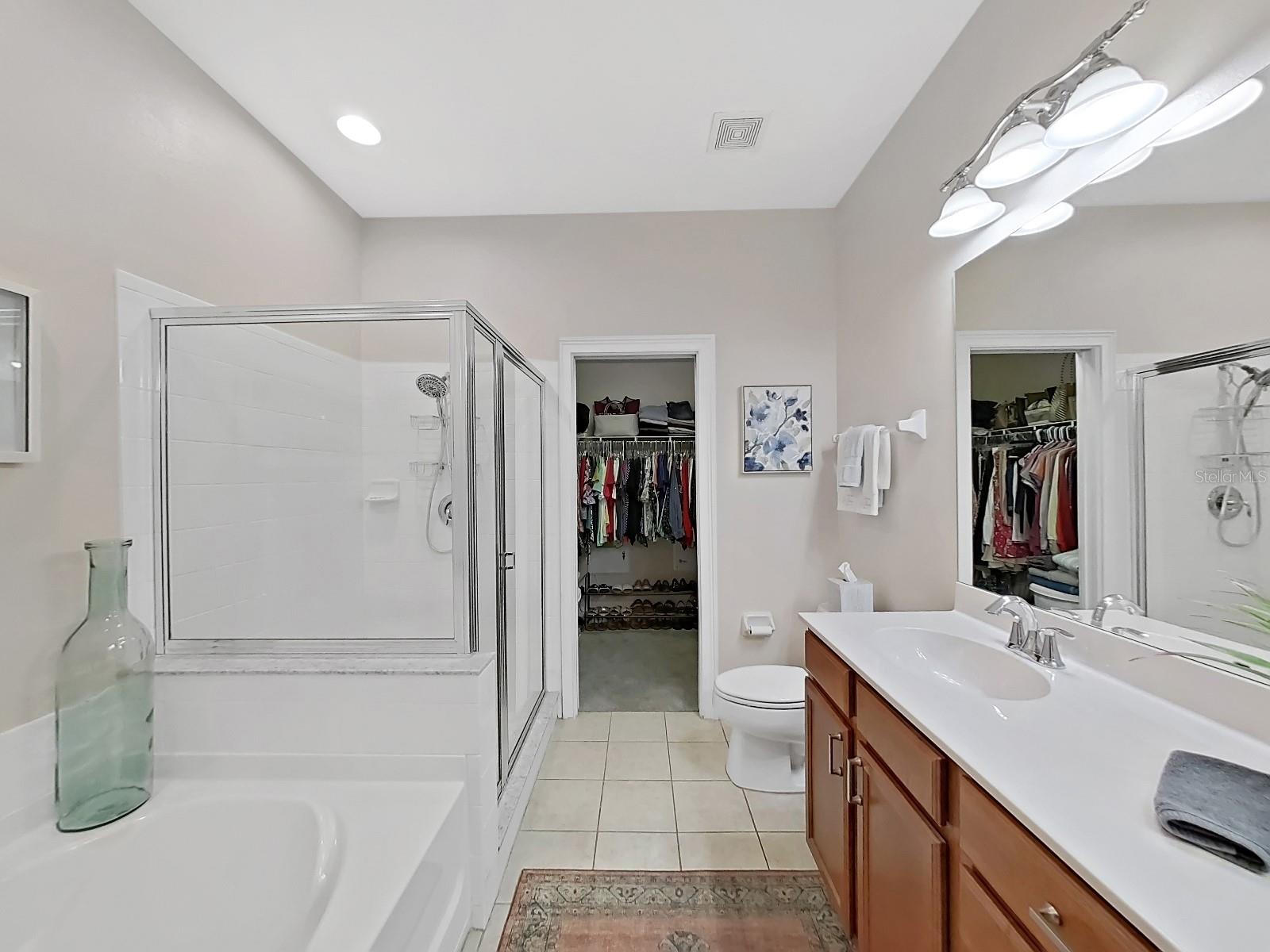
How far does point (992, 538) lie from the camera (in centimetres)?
169

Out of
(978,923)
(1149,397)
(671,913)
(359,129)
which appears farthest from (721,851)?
(359,129)

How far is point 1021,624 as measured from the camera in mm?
1431

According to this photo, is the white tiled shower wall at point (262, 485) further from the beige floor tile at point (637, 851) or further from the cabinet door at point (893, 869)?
the cabinet door at point (893, 869)

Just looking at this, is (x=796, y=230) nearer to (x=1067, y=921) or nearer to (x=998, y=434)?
(x=998, y=434)

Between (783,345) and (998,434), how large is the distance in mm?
1422

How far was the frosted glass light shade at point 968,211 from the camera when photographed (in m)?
1.63

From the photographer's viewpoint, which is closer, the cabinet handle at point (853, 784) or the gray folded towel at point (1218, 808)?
the gray folded towel at point (1218, 808)

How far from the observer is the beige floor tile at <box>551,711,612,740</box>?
9.07 feet

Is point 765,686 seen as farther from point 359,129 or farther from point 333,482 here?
point 359,129

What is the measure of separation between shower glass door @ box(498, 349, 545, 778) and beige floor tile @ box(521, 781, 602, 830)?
7.8 inches


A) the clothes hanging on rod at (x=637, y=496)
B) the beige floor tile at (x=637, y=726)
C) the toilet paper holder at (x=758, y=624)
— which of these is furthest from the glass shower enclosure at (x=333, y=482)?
the clothes hanging on rod at (x=637, y=496)

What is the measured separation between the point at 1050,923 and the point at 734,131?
2.46 metres

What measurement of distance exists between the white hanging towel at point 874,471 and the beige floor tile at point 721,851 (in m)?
1.31

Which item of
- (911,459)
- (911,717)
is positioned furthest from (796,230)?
(911,717)
